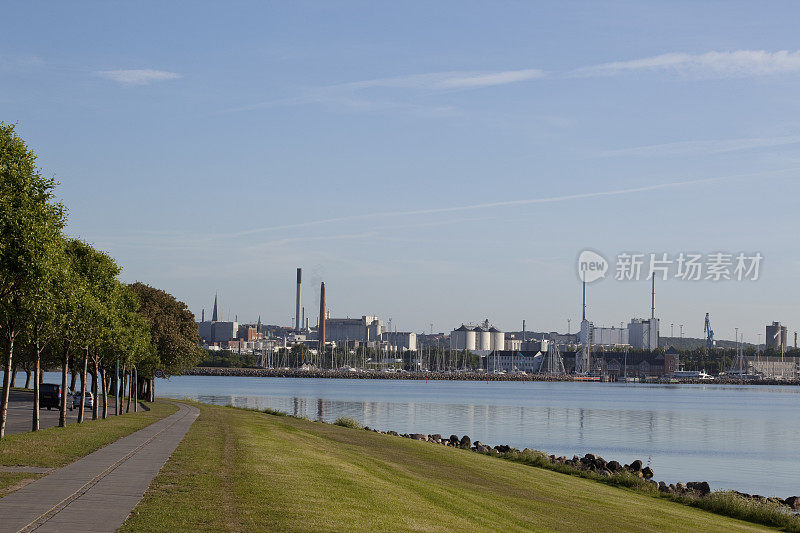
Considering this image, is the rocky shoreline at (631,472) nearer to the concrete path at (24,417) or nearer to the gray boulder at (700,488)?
the gray boulder at (700,488)

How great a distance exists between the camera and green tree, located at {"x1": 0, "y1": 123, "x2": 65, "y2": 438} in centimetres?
2888

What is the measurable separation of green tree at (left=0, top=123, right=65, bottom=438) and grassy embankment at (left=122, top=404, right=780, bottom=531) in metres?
7.51

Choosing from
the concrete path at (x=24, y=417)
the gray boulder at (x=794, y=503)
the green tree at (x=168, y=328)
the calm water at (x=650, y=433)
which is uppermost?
the green tree at (x=168, y=328)

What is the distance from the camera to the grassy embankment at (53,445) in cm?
2476

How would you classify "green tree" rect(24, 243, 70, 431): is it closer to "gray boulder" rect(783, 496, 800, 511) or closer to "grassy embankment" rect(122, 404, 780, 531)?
"grassy embankment" rect(122, 404, 780, 531)

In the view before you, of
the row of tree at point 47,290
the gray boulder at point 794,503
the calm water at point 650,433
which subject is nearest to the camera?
the row of tree at point 47,290

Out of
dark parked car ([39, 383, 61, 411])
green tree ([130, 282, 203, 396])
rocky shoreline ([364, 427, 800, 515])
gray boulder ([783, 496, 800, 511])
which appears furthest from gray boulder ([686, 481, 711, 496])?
green tree ([130, 282, 203, 396])

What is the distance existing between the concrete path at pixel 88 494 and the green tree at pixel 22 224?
4.90m

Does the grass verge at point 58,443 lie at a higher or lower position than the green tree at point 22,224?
lower

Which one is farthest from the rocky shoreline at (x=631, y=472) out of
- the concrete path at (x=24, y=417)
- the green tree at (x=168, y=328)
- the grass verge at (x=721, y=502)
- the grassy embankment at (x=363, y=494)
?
the green tree at (x=168, y=328)

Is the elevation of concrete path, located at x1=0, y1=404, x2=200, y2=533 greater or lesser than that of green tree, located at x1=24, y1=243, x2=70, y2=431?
lesser

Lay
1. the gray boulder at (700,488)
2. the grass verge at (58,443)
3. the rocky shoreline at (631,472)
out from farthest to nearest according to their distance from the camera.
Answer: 1. the gray boulder at (700,488)
2. the rocky shoreline at (631,472)
3. the grass verge at (58,443)

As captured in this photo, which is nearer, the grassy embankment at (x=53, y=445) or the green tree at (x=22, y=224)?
the grassy embankment at (x=53, y=445)

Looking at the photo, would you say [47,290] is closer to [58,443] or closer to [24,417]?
[58,443]
